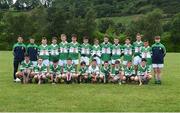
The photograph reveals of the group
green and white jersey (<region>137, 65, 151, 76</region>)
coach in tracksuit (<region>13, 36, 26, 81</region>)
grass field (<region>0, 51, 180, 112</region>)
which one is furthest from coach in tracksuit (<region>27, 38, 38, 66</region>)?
green and white jersey (<region>137, 65, 151, 76</region>)

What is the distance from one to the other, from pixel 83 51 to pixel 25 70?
2.60m

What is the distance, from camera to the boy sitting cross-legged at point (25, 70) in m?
19.0

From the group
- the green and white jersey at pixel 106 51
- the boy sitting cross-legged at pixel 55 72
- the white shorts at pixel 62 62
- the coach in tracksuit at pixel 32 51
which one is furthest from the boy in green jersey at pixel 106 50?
the coach in tracksuit at pixel 32 51

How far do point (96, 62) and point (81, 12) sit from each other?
10743 centimetres

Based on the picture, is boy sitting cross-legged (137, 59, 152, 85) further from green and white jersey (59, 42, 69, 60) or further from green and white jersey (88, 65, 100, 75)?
green and white jersey (59, 42, 69, 60)

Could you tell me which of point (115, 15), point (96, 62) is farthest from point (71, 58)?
point (115, 15)

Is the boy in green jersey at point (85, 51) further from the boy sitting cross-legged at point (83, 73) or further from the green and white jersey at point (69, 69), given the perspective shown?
the green and white jersey at point (69, 69)

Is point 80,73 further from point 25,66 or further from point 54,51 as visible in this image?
point 25,66

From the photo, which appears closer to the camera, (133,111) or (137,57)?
(133,111)

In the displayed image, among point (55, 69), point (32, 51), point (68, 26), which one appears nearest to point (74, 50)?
point (55, 69)

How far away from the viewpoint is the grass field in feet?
40.8

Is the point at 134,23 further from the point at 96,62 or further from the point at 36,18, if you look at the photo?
the point at 96,62

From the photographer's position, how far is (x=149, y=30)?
86.2 metres

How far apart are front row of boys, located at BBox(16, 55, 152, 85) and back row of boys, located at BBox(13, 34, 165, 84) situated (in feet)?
1.05
